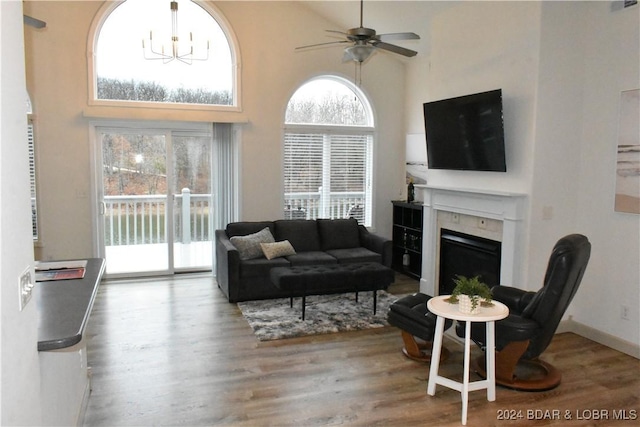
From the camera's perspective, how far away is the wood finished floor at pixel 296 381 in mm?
3215

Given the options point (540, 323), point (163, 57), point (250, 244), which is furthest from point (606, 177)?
point (163, 57)

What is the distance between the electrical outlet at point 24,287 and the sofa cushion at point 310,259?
163 inches

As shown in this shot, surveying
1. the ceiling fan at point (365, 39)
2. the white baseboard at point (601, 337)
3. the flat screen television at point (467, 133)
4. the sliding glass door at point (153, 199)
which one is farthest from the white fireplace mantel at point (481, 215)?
the sliding glass door at point (153, 199)

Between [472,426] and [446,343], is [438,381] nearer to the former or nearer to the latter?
[472,426]

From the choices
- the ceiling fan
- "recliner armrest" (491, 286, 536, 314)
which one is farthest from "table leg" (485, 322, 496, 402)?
the ceiling fan

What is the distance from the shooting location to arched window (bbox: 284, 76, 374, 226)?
24.0 feet

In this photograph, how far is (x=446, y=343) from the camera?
455 cm

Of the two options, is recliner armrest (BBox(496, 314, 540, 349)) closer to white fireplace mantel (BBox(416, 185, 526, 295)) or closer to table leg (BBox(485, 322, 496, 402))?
table leg (BBox(485, 322, 496, 402))

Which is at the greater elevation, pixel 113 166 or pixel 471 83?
pixel 471 83

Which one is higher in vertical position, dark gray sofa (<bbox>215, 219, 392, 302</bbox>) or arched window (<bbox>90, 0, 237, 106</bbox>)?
arched window (<bbox>90, 0, 237, 106</bbox>)

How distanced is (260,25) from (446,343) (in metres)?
4.91

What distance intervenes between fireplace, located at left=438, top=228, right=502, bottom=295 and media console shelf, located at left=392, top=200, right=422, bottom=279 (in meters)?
1.08

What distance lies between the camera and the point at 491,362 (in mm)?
3393

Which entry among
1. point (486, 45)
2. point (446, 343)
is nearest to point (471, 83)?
point (486, 45)
